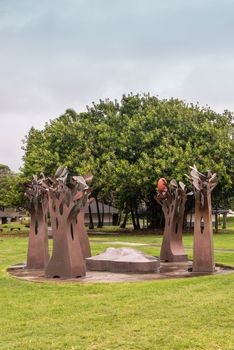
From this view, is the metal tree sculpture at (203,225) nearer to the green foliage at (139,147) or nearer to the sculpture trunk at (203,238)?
the sculpture trunk at (203,238)

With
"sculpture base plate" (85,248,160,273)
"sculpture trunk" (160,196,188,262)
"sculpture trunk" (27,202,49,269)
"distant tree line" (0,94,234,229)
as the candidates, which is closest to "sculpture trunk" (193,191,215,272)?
"sculpture base plate" (85,248,160,273)

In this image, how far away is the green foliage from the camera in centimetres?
3159

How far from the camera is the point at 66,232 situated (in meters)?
13.2

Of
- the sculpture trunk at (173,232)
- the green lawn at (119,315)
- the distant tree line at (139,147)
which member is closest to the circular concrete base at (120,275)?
the green lawn at (119,315)

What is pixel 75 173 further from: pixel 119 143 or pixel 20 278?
pixel 20 278

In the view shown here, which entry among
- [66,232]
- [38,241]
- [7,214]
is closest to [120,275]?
[66,232]

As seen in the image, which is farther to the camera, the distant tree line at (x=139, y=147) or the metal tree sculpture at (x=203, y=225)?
the distant tree line at (x=139, y=147)

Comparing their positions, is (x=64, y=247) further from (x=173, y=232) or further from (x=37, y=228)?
(x=173, y=232)

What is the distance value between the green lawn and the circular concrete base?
0.77m

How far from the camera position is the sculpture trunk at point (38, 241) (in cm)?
1534

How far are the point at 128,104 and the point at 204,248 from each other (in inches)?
1005

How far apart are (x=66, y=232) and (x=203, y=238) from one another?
12.9 feet

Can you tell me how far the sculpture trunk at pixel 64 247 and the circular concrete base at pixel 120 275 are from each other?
249 millimetres

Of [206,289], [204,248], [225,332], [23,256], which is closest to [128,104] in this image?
[23,256]
